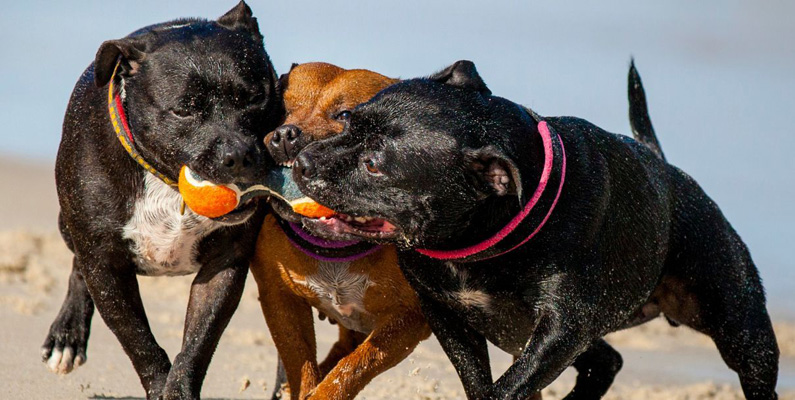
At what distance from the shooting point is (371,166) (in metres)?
5.04

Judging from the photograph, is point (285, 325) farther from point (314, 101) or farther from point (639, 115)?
point (639, 115)

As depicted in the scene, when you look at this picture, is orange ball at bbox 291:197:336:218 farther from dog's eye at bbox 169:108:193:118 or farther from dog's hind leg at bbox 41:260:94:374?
dog's hind leg at bbox 41:260:94:374

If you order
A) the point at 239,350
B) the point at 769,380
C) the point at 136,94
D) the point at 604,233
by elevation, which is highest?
the point at 136,94

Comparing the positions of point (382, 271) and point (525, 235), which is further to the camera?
point (382, 271)

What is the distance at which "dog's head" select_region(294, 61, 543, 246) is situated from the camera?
5.00 m

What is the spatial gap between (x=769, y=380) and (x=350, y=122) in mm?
2757

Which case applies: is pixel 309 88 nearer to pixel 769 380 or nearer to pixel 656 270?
pixel 656 270

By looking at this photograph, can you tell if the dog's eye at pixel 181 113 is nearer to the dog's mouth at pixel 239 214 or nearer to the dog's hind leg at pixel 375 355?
the dog's mouth at pixel 239 214

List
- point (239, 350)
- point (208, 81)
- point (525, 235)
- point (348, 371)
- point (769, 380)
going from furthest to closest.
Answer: point (239, 350) → point (769, 380) → point (348, 371) → point (208, 81) → point (525, 235)

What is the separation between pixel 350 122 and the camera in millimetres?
5145

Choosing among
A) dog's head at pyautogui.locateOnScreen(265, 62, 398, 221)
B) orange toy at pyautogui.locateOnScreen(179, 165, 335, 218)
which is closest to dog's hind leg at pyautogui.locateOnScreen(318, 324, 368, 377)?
dog's head at pyautogui.locateOnScreen(265, 62, 398, 221)

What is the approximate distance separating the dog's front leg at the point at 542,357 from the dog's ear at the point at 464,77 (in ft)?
3.46

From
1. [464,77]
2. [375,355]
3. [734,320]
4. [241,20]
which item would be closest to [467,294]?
[375,355]

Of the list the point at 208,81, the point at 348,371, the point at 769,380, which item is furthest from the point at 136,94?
the point at 769,380
